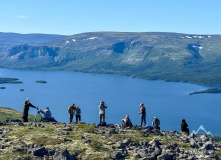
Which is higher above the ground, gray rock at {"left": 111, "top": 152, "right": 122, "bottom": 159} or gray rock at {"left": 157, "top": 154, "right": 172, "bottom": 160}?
gray rock at {"left": 157, "top": 154, "right": 172, "bottom": 160}

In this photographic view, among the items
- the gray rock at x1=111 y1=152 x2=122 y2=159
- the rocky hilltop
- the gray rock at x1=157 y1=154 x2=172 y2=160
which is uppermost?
the gray rock at x1=157 y1=154 x2=172 y2=160

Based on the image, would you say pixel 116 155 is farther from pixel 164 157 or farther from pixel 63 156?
pixel 63 156

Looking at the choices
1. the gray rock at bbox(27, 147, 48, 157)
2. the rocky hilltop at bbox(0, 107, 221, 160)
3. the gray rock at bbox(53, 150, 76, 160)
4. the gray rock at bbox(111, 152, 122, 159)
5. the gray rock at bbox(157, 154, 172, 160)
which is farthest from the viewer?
the gray rock at bbox(27, 147, 48, 157)

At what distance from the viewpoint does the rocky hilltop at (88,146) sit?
23.1m

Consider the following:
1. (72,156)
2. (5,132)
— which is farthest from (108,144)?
(5,132)

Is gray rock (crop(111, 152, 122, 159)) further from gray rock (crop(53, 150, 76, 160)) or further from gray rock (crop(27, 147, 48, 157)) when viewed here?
gray rock (crop(27, 147, 48, 157))

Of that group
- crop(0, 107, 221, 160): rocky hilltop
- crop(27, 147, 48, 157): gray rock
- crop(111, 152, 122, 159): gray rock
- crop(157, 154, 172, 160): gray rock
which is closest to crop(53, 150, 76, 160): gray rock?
crop(0, 107, 221, 160): rocky hilltop

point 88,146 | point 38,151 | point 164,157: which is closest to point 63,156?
point 38,151

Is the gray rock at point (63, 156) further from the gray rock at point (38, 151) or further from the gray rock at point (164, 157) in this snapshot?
the gray rock at point (164, 157)

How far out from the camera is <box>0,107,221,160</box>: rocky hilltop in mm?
23125

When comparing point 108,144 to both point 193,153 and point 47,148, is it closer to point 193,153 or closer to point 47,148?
point 47,148

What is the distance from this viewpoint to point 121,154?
23.4 m

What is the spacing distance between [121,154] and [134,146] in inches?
109

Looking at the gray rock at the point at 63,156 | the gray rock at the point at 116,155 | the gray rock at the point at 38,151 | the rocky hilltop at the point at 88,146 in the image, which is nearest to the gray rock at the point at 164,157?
the rocky hilltop at the point at 88,146
